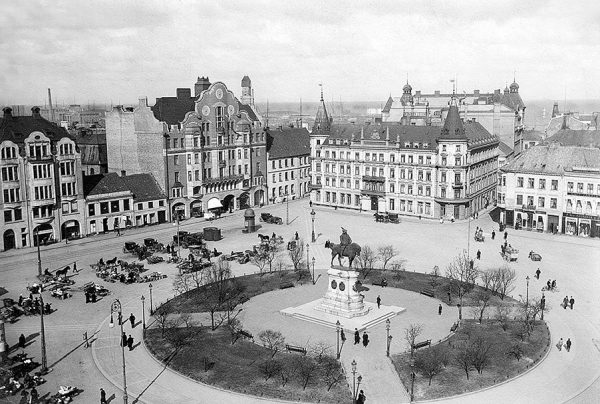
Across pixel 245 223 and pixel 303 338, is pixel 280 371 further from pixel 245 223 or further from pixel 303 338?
pixel 245 223

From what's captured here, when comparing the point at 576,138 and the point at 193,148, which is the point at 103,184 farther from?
the point at 576,138

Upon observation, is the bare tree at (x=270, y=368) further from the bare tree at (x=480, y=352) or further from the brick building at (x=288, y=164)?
the brick building at (x=288, y=164)

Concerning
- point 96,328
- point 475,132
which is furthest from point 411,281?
point 475,132

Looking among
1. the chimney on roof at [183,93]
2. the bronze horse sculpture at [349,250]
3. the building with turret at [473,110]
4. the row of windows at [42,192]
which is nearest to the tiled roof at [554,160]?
the building with turret at [473,110]

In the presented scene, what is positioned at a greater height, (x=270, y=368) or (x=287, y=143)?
(x=287, y=143)

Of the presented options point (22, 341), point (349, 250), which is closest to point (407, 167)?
point (349, 250)

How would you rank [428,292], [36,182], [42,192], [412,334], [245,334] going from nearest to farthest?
[412,334] < [245,334] < [428,292] < [36,182] < [42,192]
